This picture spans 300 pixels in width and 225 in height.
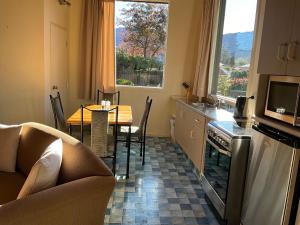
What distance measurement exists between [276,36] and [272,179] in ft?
3.32

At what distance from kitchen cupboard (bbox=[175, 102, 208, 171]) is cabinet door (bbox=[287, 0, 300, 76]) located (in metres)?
1.45

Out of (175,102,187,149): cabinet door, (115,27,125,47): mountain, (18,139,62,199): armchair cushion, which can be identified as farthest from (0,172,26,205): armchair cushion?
(115,27,125,47): mountain

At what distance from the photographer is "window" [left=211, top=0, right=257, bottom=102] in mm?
3287

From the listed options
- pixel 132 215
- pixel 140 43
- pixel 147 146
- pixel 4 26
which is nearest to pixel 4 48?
pixel 4 26

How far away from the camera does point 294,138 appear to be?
1690 mm

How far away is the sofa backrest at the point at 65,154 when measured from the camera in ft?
5.22

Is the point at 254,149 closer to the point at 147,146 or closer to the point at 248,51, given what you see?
the point at 248,51

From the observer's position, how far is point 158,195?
2.86 m

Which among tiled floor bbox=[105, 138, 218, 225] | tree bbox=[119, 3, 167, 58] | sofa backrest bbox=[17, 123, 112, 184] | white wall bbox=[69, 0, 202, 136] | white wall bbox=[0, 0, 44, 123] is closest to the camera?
sofa backrest bbox=[17, 123, 112, 184]

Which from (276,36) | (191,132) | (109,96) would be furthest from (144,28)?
(276,36)

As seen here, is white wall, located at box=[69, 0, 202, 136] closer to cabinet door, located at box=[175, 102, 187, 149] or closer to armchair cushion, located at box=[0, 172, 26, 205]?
cabinet door, located at box=[175, 102, 187, 149]

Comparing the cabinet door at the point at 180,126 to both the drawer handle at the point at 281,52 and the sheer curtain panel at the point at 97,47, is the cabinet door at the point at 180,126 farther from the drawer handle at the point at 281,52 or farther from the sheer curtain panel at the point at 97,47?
the drawer handle at the point at 281,52

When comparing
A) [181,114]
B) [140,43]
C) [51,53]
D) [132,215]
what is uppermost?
[140,43]

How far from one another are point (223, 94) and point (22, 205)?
3313mm
